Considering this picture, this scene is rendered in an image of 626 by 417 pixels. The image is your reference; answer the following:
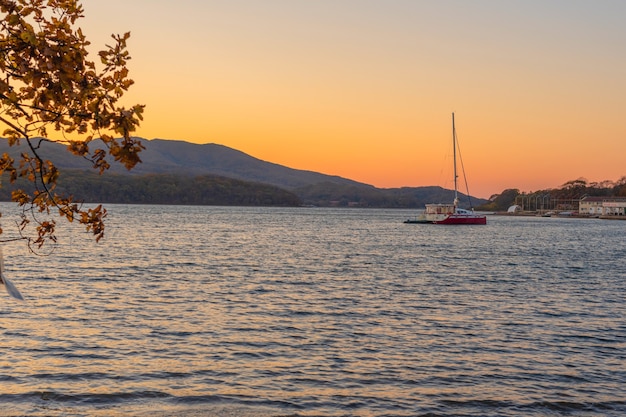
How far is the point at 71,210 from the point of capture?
955 centimetres

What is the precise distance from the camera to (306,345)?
73.6 feet

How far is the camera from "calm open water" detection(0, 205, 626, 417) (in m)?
16.3

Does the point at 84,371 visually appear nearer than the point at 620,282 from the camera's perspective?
Yes

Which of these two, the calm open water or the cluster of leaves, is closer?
the cluster of leaves

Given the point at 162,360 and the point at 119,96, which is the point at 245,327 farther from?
the point at 119,96

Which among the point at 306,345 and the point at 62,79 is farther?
the point at 306,345

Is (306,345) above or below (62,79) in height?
below

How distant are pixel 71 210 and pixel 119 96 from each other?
221cm

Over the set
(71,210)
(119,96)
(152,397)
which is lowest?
(152,397)

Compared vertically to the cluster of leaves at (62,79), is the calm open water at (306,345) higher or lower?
lower

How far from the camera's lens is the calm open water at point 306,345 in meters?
16.3

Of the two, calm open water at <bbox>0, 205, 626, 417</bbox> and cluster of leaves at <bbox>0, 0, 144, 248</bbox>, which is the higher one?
cluster of leaves at <bbox>0, 0, 144, 248</bbox>

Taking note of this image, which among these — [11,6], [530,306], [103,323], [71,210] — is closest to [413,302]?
[530,306]

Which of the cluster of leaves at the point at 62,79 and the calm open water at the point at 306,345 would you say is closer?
the cluster of leaves at the point at 62,79
